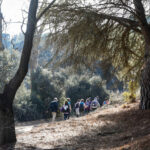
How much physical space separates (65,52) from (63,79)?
62.1 feet

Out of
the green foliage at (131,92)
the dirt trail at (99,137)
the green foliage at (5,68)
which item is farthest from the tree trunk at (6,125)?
the green foliage at (5,68)

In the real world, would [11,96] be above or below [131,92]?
above

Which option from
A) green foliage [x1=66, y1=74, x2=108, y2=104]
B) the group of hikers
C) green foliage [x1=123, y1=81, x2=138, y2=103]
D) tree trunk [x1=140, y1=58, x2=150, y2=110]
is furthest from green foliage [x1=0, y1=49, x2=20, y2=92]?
tree trunk [x1=140, y1=58, x2=150, y2=110]

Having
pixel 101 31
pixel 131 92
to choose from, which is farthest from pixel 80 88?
pixel 101 31

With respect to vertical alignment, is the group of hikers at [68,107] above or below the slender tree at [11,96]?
below

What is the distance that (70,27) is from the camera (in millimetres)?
10039

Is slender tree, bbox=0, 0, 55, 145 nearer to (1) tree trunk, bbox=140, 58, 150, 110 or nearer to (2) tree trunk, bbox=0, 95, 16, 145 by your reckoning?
(2) tree trunk, bbox=0, 95, 16, 145

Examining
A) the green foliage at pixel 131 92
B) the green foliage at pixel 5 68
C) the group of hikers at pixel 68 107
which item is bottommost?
the group of hikers at pixel 68 107

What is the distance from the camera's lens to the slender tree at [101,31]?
9.59 meters

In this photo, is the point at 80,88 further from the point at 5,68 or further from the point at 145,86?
the point at 145,86

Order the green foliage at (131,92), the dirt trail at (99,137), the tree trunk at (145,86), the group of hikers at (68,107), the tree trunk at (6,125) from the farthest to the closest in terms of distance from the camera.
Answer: the group of hikers at (68,107), the green foliage at (131,92), the tree trunk at (145,86), the tree trunk at (6,125), the dirt trail at (99,137)

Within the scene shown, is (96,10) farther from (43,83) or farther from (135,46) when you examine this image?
(43,83)

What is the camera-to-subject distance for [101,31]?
10.4 meters

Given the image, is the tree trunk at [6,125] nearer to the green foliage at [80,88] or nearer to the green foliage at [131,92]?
the green foliage at [131,92]
